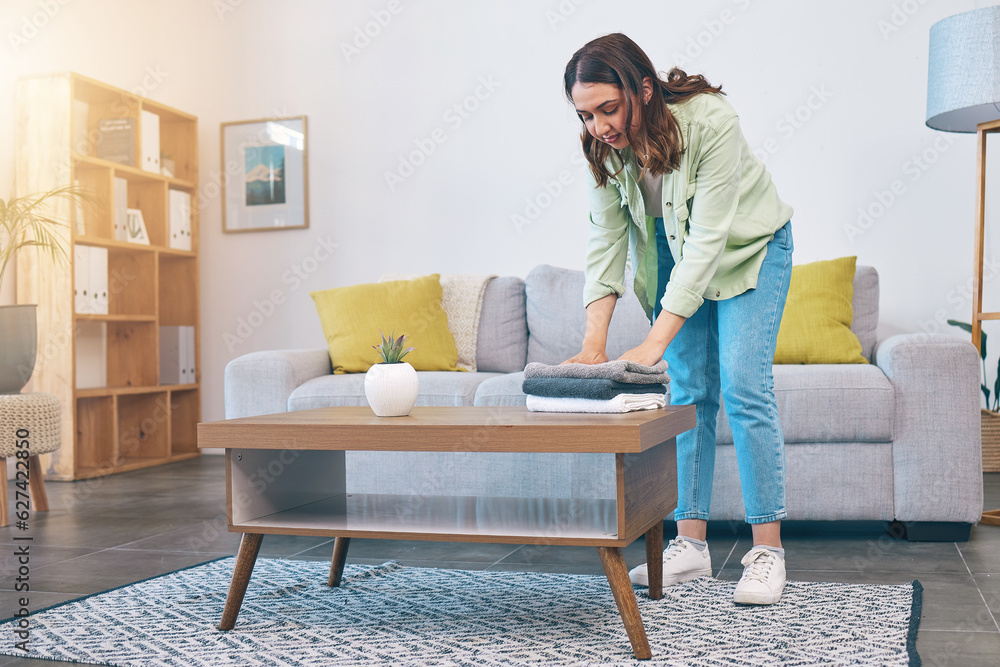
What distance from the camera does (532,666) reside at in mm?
1373

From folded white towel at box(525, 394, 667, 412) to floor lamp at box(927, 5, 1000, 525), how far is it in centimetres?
140

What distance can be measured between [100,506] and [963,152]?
11.5 ft

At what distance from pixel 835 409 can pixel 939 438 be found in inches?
10.9

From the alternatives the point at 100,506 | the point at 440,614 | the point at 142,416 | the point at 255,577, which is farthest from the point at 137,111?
the point at 440,614

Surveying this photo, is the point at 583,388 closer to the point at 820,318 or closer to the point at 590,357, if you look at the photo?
the point at 590,357

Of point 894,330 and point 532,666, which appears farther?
point 894,330

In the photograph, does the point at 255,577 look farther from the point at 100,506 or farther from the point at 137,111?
the point at 137,111

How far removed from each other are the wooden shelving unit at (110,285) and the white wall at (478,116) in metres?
0.13

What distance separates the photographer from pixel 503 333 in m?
3.15

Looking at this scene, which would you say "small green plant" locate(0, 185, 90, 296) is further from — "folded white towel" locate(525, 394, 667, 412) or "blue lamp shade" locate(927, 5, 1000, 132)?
"blue lamp shade" locate(927, 5, 1000, 132)

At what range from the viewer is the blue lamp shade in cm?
255

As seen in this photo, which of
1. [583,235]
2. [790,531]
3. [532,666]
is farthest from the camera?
[583,235]

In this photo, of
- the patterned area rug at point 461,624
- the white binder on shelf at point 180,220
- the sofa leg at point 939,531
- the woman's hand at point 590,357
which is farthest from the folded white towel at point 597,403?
the white binder on shelf at point 180,220

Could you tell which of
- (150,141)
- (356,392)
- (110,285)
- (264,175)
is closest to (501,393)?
(356,392)
